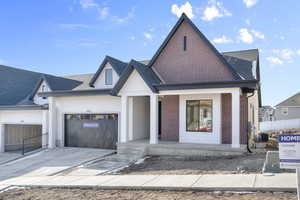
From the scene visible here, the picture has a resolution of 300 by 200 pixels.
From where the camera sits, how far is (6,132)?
65.9 feet

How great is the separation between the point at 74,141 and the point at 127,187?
10804mm

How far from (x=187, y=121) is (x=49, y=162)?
7.88 metres

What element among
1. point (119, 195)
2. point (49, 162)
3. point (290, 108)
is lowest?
point (49, 162)

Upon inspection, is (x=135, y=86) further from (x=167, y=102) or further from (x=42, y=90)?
(x=42, y=90)

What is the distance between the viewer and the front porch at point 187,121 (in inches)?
545

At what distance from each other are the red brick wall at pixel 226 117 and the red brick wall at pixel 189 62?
121 centimetres

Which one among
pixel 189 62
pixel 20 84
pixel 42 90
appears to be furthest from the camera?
pixel 20 84

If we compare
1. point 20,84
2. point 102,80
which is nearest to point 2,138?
point 20,84

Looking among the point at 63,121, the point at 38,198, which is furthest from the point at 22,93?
the point at 38,198

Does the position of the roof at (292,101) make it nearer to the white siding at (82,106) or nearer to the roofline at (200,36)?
the roofline at (200,36)

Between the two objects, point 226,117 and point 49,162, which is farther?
point 226,117

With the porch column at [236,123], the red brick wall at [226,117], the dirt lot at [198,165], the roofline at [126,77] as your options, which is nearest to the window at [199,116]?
the red brick wall at [226,117]

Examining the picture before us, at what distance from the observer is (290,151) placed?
5.73 m

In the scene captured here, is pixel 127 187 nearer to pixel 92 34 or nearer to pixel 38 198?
pixel 38 198
